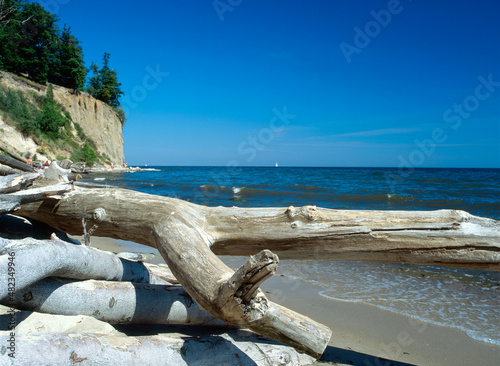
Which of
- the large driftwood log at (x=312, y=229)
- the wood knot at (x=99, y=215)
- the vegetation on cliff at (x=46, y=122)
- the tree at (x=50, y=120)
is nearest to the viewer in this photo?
the large driftwood log at (x=312, y=229)

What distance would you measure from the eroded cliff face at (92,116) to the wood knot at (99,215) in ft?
107

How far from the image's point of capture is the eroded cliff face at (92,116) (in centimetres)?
3184

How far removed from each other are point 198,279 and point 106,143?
44.7 metres

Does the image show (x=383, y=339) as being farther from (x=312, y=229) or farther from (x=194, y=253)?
(x=194, y=253)

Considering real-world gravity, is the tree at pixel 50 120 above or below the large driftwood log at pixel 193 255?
above

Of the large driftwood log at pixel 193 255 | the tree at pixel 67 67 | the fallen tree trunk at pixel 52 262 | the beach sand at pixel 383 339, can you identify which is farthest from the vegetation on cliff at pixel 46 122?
the beach sand at pixel 383 339

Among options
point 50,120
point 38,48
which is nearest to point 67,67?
point 38,48

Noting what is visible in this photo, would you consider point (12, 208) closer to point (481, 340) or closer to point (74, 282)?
point (74, 282)

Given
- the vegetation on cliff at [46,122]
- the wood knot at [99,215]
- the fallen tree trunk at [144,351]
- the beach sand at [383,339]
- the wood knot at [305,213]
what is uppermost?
the vegetation on cliff at [46,122]

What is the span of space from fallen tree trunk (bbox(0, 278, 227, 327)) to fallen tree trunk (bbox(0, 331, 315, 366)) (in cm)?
43

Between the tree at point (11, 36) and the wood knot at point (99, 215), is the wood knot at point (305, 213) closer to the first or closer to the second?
the wood knot at point (99, 215)

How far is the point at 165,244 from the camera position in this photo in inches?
103

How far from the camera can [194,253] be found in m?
2.39

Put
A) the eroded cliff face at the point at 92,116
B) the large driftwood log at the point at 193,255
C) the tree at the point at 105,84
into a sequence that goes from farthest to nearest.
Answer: the tree at the point at 105,84 → the eroded cliff face at the point at 92,116 → the large driftwood log at the point at 193,255
